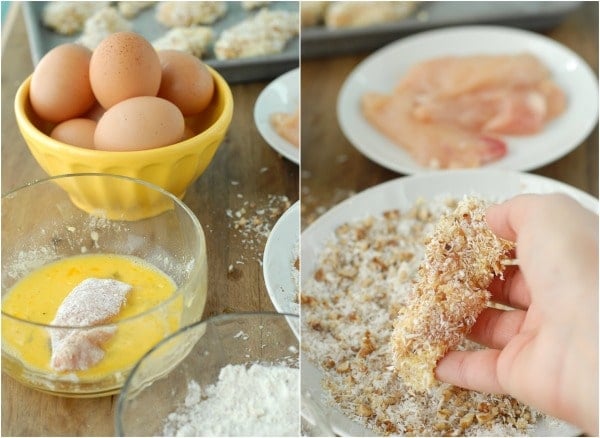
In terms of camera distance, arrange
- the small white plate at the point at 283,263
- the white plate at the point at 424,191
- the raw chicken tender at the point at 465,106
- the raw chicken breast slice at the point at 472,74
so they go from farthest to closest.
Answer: the raw chicken breast slice at the point at 472,74, the raw chicken tender at the point at 465,106, the white plate at the point at 424,191, the small white plate at the point at 283,263

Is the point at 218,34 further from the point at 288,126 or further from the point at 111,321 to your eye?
the point at 111,321

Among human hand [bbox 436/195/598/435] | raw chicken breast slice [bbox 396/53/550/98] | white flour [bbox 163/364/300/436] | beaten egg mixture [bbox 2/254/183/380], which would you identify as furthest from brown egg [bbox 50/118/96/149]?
raw chicken breast slice [bbox 396/53/550/98]

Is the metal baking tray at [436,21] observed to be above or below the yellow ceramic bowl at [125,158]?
below

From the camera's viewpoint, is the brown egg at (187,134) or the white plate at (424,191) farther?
the white plate at (424,191)

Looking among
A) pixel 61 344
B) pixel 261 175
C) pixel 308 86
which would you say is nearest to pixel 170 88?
pixel 261 175

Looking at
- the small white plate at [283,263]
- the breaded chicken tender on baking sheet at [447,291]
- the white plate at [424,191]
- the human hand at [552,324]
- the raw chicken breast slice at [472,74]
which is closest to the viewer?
the human hand at [552,324]

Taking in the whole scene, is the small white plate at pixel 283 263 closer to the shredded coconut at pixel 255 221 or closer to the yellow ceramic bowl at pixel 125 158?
the shredded coconut at pixel 255 221

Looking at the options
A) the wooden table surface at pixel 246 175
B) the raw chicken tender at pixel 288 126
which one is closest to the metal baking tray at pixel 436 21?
the wooden table surface at pixel 246 175
